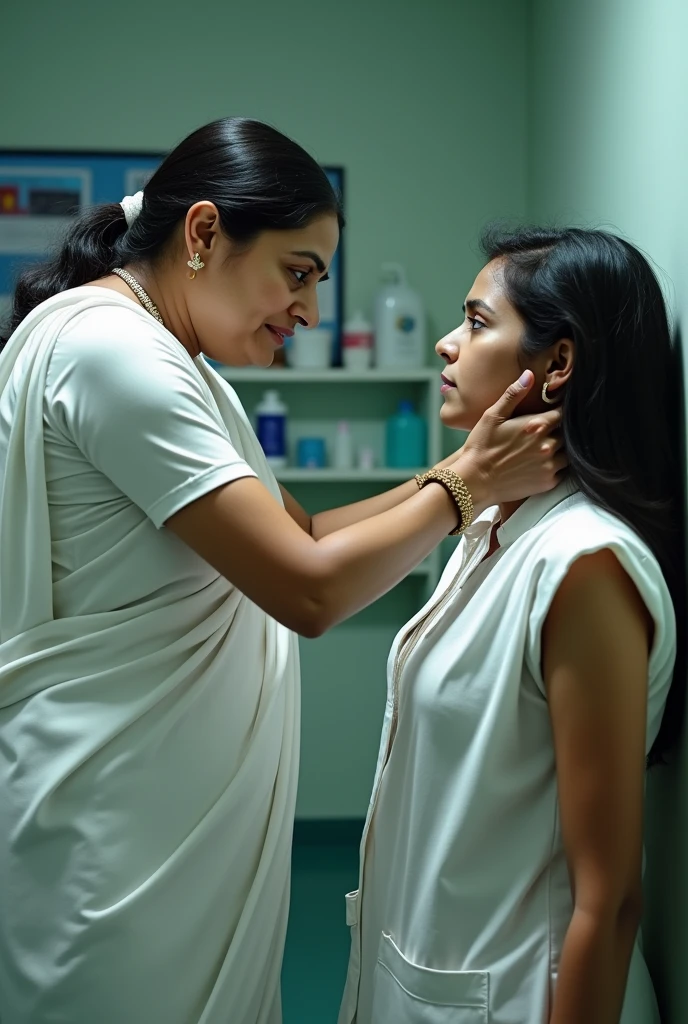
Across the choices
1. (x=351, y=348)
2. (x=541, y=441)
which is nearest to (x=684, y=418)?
(x=541, y=441)

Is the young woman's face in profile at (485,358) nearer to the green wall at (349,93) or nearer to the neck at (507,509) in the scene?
the neck at (507,509)

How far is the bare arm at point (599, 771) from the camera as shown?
959 millimetres

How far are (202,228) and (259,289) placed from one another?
4.0 inches

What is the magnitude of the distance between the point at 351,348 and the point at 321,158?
61cm

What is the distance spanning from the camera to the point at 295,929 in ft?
8.76

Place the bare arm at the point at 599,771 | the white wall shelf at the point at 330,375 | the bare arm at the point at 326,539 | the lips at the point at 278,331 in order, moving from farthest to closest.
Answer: the white wall shelf at the point at 330,375 → the lips at the point at 278,331 → the bare arm at the point at 326,539 → the bare arm at the point at 599,771

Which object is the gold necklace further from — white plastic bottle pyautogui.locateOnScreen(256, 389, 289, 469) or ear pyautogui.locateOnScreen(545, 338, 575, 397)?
white plastic bottle pyautogui.locateOnScreen(256, 389, 289, 469)

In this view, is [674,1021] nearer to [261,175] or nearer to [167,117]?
[261,175]

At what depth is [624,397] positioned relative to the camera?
1.13 meters

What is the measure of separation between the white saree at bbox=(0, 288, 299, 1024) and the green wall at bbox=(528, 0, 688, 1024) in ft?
1.64

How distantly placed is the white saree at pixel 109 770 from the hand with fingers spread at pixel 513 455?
289 mm

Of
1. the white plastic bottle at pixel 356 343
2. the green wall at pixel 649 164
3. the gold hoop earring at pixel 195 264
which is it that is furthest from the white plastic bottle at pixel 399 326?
the gold hoop earring at pixel 195 264

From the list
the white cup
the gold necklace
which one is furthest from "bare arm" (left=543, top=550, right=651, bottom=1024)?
the white cup

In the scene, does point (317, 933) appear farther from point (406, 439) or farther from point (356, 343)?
point (356, 343)
